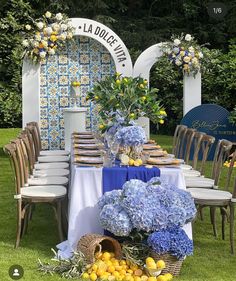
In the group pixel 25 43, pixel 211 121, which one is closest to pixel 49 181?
pixel 25 43

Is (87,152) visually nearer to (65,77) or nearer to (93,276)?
(93,276)

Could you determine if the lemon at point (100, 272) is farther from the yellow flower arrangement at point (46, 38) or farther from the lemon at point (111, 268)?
the yellow flower arrangement at point (46, 38)

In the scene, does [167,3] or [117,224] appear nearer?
[117,224]

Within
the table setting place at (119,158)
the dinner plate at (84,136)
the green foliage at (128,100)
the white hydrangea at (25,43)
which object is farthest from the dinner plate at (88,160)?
the white hydrangea at (25,43)

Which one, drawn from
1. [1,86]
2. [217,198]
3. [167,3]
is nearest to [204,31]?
[167,3]

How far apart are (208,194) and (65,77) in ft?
Answer: 18.9

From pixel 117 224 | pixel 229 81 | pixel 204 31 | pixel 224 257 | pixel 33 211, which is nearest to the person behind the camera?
pixel 117 224

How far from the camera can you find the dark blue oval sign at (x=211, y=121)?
10.9m

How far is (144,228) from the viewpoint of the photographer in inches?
178

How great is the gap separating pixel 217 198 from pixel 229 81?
7448mm

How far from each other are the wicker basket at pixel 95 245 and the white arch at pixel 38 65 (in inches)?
232

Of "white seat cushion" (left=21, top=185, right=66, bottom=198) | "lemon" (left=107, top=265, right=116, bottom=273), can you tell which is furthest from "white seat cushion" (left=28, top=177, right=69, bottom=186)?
"lemon" (left=107, top=265, right=116, bottom=273)

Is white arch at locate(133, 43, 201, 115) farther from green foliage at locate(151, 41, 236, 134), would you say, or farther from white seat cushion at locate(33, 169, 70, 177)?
white seat cushion at locate(33, 169, 70, 177)

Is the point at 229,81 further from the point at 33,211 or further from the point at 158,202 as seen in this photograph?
the point at 158,202
